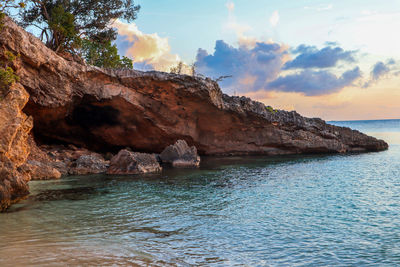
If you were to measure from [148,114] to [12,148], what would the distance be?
12.8 metres

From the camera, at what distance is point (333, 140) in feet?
104

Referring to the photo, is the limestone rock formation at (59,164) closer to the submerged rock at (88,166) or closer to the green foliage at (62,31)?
the submerged rock at (88,166)

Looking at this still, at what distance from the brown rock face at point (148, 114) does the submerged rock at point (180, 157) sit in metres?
2.96

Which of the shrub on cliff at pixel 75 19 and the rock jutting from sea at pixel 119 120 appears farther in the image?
the shrub on cliff at pixel 75 19

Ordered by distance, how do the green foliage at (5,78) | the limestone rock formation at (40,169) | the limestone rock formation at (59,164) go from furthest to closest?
the limestone rock formation at (59,164) → the limestone rock formation at (40,169) → the green foliage at (5,78)

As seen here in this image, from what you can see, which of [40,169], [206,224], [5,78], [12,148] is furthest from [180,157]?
[206,224]

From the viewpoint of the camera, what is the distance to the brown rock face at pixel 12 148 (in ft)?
32.5

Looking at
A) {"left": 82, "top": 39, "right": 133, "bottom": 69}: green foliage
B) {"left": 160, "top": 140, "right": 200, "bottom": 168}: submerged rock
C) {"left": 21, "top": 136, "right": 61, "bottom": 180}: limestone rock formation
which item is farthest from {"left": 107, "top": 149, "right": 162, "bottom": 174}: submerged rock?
{"left": 82, "top": 39, "right": 133, "bottom": 69}: green foliage

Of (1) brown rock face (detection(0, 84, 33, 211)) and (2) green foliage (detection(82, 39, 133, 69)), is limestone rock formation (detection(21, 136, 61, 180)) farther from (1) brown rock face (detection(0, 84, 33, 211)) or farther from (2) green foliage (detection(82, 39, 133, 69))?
(2) green foliage (detection(82, 39, 133, 69))

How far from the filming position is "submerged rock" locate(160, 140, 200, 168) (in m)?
22.0

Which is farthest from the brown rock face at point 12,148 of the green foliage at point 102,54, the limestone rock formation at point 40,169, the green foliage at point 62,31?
the green foliage at point 102,54

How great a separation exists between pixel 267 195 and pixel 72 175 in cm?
1094

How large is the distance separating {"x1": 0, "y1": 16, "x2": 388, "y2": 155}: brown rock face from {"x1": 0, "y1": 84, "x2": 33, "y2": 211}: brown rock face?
14.1 feet

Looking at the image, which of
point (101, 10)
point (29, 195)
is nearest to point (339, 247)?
point (29, 195)
